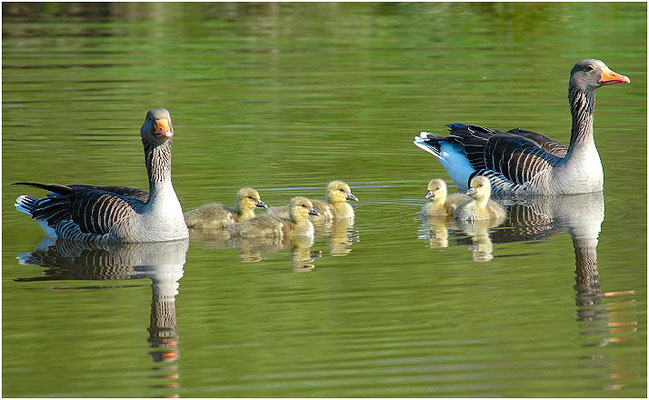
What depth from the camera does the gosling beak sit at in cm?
1245

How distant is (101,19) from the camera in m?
31.6

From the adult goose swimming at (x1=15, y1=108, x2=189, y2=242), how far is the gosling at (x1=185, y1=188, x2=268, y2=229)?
591 millimetres

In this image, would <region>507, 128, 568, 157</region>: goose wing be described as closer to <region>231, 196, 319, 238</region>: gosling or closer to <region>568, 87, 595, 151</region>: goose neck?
<region>568, 87, 595, 151</region>: goose neck

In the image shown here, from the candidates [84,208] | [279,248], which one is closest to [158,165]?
[84,208]

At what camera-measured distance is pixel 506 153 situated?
16.1m

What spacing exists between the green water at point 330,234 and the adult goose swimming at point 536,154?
0.44 metres

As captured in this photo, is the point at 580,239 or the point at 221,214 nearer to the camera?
the point at 580,239

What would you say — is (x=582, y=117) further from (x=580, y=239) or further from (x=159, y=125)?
(x=159, y=125)

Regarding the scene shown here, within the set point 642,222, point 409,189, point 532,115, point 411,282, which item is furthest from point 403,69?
point 411,282

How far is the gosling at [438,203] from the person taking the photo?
46.4 ft

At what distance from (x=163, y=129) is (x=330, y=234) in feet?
7.40

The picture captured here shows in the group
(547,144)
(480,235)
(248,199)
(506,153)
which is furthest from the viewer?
(547,144)

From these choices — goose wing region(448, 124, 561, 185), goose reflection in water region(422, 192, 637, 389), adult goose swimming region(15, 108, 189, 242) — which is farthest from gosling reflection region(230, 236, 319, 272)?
goose wing region(448, 124, 561, 185)

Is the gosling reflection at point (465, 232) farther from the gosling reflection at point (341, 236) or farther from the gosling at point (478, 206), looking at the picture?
the gosling reflection at point (341, 236)
